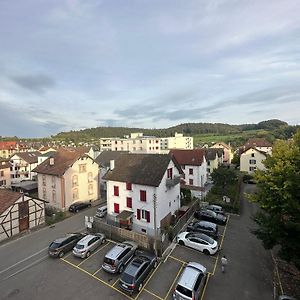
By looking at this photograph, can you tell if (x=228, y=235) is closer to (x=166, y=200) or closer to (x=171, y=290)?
(x=166, y=200)

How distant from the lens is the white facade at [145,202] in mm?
26812

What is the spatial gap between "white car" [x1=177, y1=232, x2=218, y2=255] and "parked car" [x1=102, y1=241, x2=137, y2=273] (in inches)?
223

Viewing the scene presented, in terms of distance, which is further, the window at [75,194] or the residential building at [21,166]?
the residential building at [21,166]

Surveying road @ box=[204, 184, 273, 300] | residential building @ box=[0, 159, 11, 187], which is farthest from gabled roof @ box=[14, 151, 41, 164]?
road @ box=[204, 184, 273, 300]

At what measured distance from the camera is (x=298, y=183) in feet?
53.6

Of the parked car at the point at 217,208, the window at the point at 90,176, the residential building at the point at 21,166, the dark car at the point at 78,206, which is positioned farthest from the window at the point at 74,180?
the residential building at the point at 21,166

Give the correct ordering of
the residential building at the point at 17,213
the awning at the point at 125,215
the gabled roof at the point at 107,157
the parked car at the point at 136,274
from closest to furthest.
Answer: the parked car at the point at 136,274
the residential building at the point at 17,213
the awning at the point at 125,215
the gabled roof at the point at 107,157

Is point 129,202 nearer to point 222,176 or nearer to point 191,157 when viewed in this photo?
point 222,176

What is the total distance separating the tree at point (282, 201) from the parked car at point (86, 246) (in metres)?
15.0

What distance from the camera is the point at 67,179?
36406mm

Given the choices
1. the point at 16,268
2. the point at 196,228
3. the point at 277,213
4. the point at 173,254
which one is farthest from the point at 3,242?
the point at 277,213

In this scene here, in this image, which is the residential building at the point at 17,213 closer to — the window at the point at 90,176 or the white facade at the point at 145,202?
the white facade at the point at 145,202

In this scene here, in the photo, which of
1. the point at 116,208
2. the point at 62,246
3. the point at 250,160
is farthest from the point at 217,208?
the point at 250,160

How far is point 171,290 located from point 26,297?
1040 centimetres
